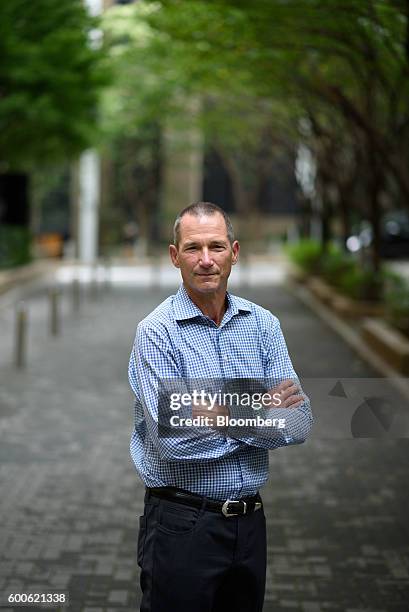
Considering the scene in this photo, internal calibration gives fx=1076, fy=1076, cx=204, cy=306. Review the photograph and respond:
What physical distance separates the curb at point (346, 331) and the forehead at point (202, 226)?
26.1ft

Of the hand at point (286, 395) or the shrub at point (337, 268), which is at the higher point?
the hand at point (286, 395)

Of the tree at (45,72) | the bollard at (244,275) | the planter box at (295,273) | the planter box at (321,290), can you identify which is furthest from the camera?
the bollard at (244,275)

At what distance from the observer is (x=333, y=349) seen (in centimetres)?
1764

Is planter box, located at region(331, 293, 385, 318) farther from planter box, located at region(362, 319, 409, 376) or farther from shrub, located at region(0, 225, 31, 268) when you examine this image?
shrub, located at region(0, 225, 31, 268)

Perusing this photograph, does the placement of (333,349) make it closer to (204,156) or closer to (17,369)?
(17,369)

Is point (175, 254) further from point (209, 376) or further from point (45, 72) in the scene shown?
point (45, 72)

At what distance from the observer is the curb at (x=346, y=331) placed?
47.7 feet

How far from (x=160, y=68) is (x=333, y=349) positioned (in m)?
10.6

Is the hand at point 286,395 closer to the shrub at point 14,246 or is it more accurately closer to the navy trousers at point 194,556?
the navy trousers at point 194,556

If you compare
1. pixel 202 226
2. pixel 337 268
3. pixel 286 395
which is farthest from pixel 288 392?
pixel 337 268

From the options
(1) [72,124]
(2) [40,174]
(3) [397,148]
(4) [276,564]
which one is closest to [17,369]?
(3) [397,148]

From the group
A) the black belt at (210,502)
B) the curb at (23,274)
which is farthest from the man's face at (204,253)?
the curb at (23,274)

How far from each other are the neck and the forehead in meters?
0.18

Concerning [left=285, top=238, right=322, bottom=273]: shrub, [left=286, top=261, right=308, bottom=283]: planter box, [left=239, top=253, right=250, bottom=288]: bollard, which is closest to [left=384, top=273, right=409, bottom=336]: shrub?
[left=285, top=238, right=322, bottom=273]: shrub
